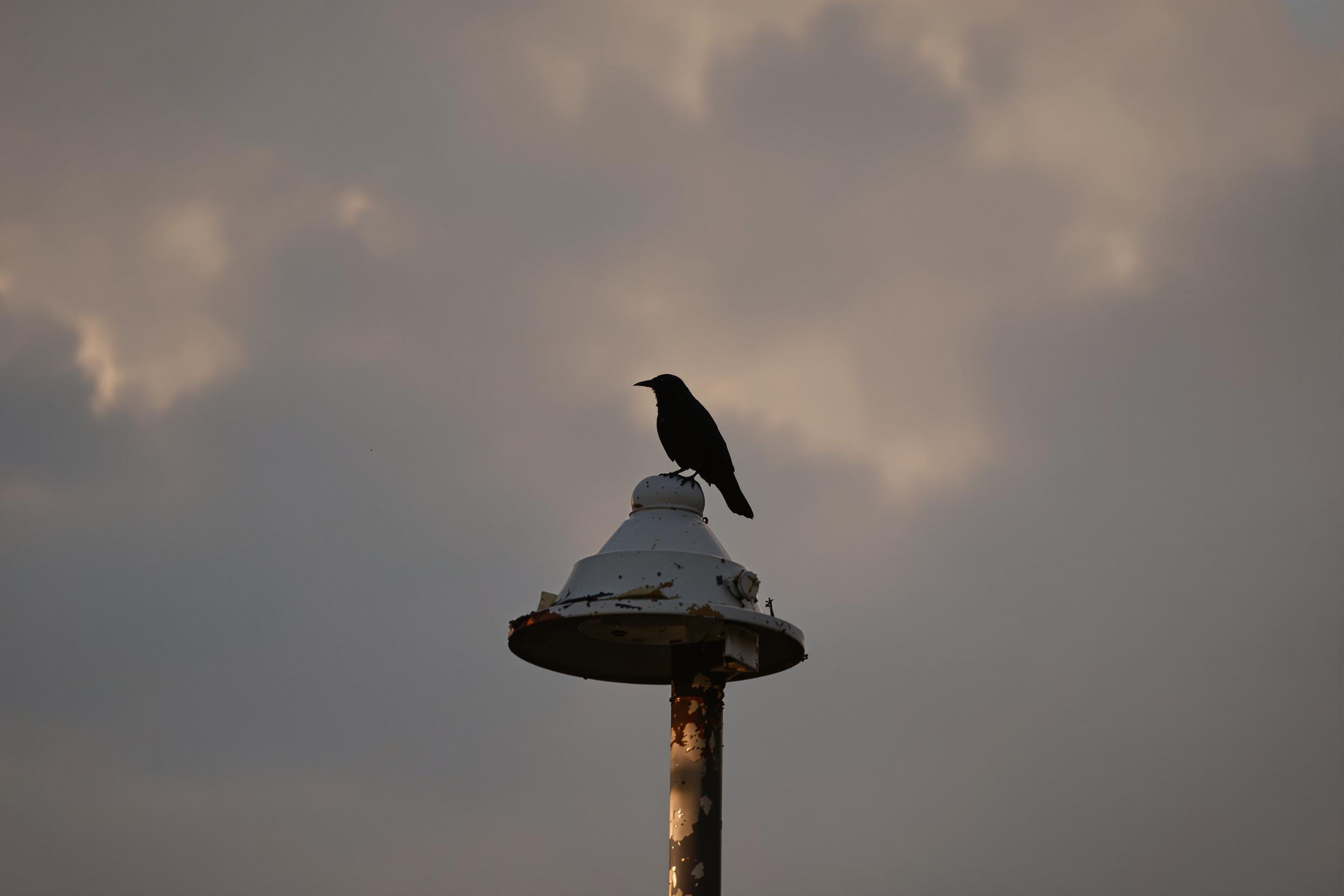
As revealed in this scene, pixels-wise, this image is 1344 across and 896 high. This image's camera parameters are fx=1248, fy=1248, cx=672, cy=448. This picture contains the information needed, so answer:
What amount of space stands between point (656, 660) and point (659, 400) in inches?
74.0

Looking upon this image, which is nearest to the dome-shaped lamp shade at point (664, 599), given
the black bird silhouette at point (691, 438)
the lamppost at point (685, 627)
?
the lamppost at point (685, 627)

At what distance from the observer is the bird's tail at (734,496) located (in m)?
8.77

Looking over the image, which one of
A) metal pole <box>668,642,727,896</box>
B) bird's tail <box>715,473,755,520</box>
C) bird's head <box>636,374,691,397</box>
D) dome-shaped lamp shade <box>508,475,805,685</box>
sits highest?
bird's head <box>636,374,691,397</box>

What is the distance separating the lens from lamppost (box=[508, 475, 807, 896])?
646cm

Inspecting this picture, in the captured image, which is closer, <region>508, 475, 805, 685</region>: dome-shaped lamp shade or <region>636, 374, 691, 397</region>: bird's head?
<region>508, 475, 805, 685</region>: dome-shaped lamp shade

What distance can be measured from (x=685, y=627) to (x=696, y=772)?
82 centimetres

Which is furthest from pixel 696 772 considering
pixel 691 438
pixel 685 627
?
pixel 691 438

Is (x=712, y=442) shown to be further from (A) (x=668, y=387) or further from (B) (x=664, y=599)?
(B) (x=664, y=599)

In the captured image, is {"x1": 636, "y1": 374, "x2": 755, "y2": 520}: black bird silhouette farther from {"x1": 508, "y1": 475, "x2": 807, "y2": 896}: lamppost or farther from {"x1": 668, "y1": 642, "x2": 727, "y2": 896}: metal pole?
{"x1": 668, "y1": 642, "x2": 727, "y2": 896}: metal pole

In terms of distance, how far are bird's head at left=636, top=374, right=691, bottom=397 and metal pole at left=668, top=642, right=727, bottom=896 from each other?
2.23 metres

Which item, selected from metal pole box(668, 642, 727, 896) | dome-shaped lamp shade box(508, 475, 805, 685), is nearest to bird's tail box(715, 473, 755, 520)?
dome-shaped lamp shade box(508, 475, 805, 685)

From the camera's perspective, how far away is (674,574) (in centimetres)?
666

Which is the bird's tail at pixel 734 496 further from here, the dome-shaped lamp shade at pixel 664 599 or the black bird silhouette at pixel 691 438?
the dome-shaped lamp shade at pixel 664 599

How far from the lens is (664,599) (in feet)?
21.4
